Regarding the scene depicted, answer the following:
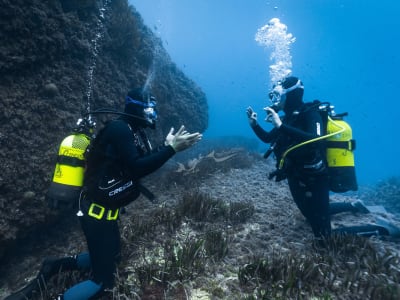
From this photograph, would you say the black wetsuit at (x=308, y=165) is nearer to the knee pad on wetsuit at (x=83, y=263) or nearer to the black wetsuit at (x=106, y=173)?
the black wetsuit at (x=106, y=173)

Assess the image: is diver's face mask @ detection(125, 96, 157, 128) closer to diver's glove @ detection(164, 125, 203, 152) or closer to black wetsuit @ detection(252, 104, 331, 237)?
diver's glove @ detection(164, 125, 203, 152)

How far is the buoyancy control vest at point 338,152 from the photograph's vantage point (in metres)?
5.36

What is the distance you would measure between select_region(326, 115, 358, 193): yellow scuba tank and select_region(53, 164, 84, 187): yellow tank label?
14.8 feet

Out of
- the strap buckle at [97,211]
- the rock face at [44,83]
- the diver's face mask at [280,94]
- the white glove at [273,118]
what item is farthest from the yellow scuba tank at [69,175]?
the diver's face mask at [280,94]

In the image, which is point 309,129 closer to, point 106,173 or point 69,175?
point 106,173

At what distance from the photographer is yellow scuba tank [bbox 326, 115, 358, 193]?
17.6ft

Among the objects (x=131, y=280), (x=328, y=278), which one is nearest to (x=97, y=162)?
(x=131, y=280)

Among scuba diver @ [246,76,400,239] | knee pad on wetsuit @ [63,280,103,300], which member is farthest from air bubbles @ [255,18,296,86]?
knee pad on wetsuit @ [63,280,103,300]

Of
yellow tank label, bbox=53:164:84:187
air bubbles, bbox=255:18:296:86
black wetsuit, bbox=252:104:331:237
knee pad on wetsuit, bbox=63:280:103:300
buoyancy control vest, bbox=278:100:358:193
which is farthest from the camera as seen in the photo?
air bubbles, bbox=255:18:296:86

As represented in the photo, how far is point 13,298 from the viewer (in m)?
3.66

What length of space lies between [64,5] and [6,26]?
2.62 m

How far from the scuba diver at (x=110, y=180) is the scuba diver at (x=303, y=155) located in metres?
2.54

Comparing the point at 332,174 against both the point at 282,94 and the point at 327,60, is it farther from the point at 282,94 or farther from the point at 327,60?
the point at 327,60

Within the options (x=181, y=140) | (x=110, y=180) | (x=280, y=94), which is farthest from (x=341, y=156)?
(x=110, y=180)
